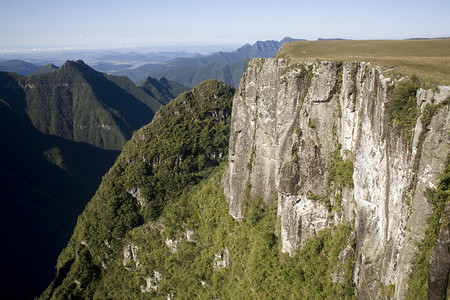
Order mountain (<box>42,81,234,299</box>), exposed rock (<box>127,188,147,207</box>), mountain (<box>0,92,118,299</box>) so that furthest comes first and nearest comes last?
mountain (<box>0,92,118,299</box>)
exposed rock (<box>127,188,147,207</box>)
mountain (<box>42,81,234,299</box>)

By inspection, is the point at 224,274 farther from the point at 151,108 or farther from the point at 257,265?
the point at 151,108

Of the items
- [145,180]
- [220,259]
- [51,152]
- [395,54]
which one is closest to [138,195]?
[145,180]

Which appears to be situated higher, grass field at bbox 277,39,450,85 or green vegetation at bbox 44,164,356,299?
grass field at bbox 277,39,450,85

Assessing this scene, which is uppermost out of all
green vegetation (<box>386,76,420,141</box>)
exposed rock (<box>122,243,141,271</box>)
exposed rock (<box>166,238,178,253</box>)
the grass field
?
the grass field

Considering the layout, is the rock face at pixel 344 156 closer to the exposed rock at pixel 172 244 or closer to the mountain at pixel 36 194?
the exposed rock at pixel 172 244

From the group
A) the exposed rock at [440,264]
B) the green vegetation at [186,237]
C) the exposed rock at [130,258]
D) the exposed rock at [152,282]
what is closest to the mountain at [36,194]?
the green vegetation at [186,237]

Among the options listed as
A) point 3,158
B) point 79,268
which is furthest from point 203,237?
point 3,158

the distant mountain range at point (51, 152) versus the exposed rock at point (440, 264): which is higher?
the exposed rock at point (440, 264)

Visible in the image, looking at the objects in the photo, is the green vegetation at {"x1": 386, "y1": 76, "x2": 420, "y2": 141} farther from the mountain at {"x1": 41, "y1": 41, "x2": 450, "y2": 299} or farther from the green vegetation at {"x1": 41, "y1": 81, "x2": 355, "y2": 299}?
the green vegetation at {"x1": 41, "y1": 81, "x2": 355, "y2": 299}

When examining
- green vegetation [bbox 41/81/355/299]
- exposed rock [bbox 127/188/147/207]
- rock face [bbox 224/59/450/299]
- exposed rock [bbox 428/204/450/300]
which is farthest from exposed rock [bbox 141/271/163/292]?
exposed rock [bbox 428/204/450/300]
